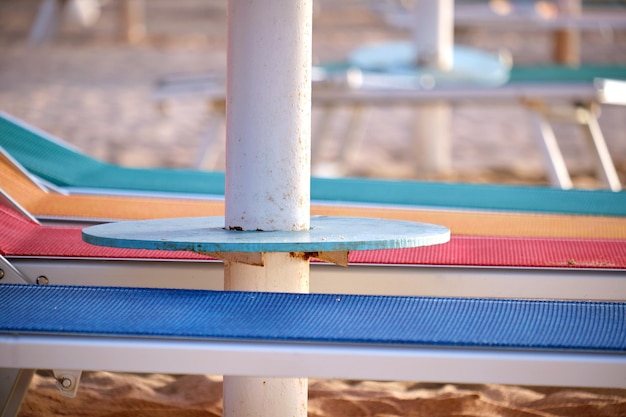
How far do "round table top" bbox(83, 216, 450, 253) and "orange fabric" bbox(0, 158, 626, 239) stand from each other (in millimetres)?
538

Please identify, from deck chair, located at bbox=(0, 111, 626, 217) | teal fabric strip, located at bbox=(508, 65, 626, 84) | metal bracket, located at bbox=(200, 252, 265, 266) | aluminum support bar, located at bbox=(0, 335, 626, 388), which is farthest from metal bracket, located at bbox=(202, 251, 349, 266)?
teal fabric strip, located at bbox=(508, 65, 626, 84)

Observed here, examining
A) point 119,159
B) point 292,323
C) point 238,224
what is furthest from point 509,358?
point 119,159

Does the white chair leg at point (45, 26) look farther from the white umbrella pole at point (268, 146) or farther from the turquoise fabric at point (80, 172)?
the white umbrella pole at point (268, 146)

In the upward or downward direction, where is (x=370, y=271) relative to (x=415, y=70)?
downward

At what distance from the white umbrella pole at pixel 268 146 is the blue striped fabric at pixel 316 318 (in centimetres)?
8

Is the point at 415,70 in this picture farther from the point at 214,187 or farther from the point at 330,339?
the point at 330,339

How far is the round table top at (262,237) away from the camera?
5.19 feet

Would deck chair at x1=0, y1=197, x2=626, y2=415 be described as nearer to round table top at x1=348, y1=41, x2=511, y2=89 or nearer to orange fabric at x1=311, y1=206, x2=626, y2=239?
orange fabric at x1=311, y1=206, x2=626, y2=239

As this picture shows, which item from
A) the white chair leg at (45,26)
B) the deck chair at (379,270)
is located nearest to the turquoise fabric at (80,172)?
the deck chair at (379,270)

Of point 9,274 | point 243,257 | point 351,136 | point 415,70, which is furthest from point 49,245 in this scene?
point 351,136

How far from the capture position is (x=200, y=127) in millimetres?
8141

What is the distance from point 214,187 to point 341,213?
0.62 m

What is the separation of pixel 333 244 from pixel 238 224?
221 millimetres

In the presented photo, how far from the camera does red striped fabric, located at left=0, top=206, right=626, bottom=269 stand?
202 centimetres
